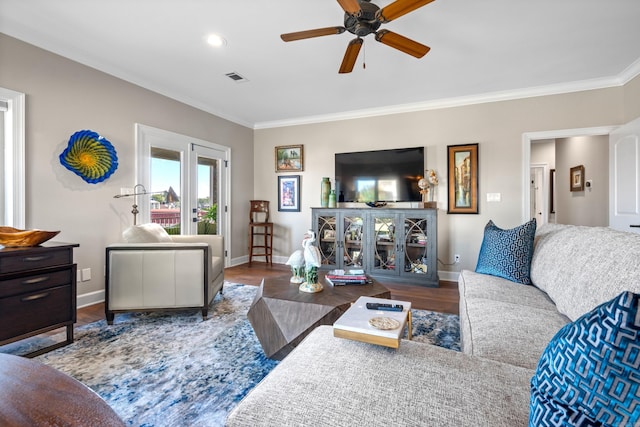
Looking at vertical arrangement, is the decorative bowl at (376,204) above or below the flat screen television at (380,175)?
below

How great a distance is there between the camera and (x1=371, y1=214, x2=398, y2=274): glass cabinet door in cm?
391

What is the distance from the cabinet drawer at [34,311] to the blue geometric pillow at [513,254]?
3152 millimetres

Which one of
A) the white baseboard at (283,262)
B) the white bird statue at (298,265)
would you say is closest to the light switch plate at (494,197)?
the white baseboard at (283,262)

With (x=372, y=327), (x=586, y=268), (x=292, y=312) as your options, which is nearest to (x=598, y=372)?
(x=372, y=327)

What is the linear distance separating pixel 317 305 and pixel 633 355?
56.2 inches

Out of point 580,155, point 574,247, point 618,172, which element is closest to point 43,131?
point 574,247

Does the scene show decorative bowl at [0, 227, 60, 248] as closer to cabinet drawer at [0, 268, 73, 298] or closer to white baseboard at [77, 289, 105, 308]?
cabinet drawer at [0, 268, 73, 298]

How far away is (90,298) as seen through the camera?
2.96 m

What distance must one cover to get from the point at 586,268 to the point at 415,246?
2.41 meters

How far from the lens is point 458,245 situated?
3984 mm

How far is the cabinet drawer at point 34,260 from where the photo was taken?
1.85 meters

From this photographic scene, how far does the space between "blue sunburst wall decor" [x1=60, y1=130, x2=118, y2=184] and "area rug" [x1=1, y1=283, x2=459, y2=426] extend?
56.4 inches

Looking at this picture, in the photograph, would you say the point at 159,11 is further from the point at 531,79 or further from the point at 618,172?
the point at 618,172

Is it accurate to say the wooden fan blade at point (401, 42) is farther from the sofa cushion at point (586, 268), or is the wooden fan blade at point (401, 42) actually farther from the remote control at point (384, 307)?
the remote control at point (384, 307)
